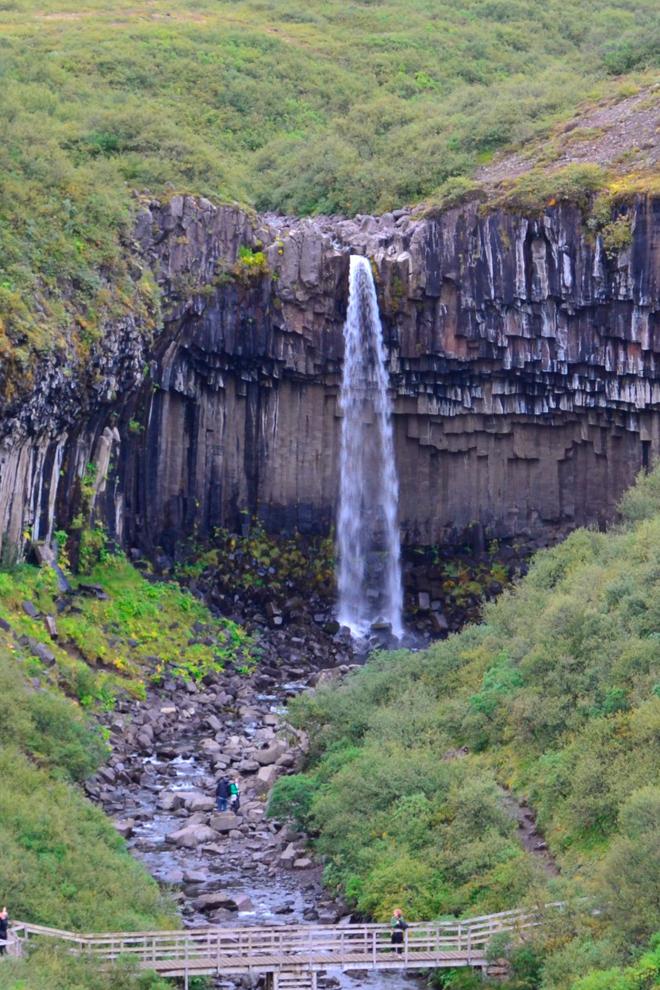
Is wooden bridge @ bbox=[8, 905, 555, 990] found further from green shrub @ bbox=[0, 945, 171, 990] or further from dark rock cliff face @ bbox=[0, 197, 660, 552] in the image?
dark rock cliff face @ bbox=[0, 197, 660, 552]

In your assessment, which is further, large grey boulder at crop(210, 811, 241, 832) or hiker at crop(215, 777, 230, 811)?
hiker at crop(215, 777, 230, 811)

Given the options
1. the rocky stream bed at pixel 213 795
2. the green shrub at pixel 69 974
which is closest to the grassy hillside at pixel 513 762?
the rocky stream bed at pixel 213 795

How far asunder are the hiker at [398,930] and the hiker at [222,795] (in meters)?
9.57

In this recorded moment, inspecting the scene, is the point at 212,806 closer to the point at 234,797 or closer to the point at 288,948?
the point at 234,797

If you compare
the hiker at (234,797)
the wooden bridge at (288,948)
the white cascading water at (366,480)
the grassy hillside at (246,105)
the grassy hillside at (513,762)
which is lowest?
the wooden bridge at (288,948)

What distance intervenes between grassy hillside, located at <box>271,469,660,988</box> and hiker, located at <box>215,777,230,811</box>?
156cm

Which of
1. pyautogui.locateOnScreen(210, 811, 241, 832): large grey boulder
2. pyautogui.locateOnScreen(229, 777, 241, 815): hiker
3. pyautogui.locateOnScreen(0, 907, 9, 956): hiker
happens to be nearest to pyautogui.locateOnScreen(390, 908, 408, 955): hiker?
pyautogui.locateOnScreen(0, 907, 9, 956): hiker

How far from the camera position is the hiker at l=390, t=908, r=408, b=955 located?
27.0 meters

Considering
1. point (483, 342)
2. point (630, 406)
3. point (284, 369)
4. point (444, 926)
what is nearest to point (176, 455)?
point (284, 369)

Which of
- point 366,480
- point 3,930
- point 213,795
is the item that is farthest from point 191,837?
point 366,480

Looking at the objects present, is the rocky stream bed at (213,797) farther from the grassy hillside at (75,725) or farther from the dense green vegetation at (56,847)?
the dense green vegetation at (56,847)

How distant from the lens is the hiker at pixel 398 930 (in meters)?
27.0

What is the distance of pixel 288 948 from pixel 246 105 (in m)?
55.7

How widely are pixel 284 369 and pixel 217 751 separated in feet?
53.5
